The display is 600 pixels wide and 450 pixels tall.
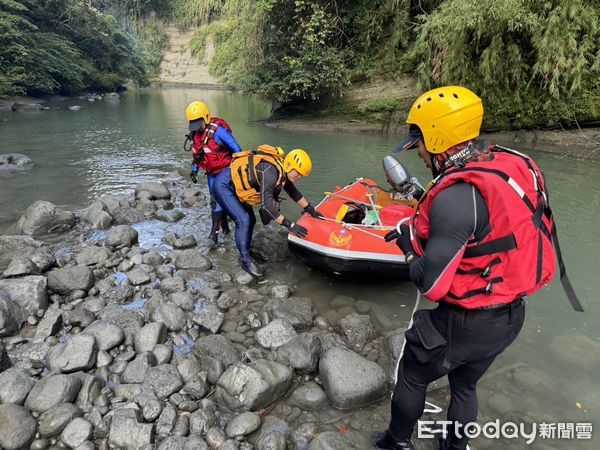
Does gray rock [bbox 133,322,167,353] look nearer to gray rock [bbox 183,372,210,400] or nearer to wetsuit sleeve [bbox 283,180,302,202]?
gray rock [bbox 183,372,210,400]

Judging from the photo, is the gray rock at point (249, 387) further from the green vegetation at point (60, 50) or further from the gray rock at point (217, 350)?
the green vegetation at point (60, 50)

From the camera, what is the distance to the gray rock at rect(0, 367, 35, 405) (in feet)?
9.92

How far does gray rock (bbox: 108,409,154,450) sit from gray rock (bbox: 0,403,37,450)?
55 centimetres

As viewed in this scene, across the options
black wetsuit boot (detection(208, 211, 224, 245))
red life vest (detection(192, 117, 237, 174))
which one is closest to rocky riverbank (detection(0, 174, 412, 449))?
black wetsuit boot (detection(208, 211, 224, 245))

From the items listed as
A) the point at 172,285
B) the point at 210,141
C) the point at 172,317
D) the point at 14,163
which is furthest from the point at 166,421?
the point at 14,163

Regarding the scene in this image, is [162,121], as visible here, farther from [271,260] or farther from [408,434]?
[408,434]

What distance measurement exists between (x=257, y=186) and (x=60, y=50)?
29243 mm

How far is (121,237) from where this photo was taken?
5930 mm

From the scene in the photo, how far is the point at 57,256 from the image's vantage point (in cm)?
553

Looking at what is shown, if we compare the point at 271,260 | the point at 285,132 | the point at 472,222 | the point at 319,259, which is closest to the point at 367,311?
the point at 319,259

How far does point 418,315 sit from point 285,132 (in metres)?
14.4

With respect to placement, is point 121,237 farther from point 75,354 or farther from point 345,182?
point 345,182

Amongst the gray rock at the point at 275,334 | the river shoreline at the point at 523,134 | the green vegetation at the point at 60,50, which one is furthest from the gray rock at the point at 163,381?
the green vegetation at the point at 60,50

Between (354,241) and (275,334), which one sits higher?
(354,241)
